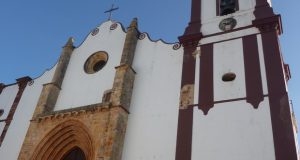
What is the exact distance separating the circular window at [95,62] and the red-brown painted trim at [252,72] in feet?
22.3

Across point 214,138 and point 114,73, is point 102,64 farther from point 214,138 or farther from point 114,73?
point 214,138

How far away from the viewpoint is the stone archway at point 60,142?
1390 centimetres

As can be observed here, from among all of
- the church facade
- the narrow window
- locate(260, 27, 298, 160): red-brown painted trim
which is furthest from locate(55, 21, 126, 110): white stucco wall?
locate(260, 27, 298, 160): red-brown painted trim

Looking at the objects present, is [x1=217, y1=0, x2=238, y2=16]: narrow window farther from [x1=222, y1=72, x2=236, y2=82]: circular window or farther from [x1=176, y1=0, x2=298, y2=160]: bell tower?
[x1=222, y1=72, x2=236, y2=82]: circular window

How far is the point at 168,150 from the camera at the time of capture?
1168 centimetres

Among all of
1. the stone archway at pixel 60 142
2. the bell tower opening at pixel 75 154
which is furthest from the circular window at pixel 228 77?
the bell tower opening at pixel 75 154

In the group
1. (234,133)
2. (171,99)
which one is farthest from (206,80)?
(234,133)

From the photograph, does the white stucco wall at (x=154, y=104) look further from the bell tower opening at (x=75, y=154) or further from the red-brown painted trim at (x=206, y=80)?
the bell tower opening at (x=75, y=154)

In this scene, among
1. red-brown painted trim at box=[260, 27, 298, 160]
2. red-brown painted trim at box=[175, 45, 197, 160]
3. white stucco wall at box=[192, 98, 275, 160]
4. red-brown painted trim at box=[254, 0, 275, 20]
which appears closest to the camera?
red-brown painted trim at box=[260, 27, 298, 160]

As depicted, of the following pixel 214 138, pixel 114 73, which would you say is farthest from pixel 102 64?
pixel 214 138

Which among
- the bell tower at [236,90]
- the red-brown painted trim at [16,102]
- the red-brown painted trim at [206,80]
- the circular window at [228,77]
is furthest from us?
the red-brown painted trim at [16,102]

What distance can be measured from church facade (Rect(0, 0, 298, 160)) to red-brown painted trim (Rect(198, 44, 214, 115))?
0.13 ft

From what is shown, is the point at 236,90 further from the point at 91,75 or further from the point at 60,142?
the point at 60,142

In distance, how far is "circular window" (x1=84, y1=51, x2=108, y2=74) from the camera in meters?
16.3
